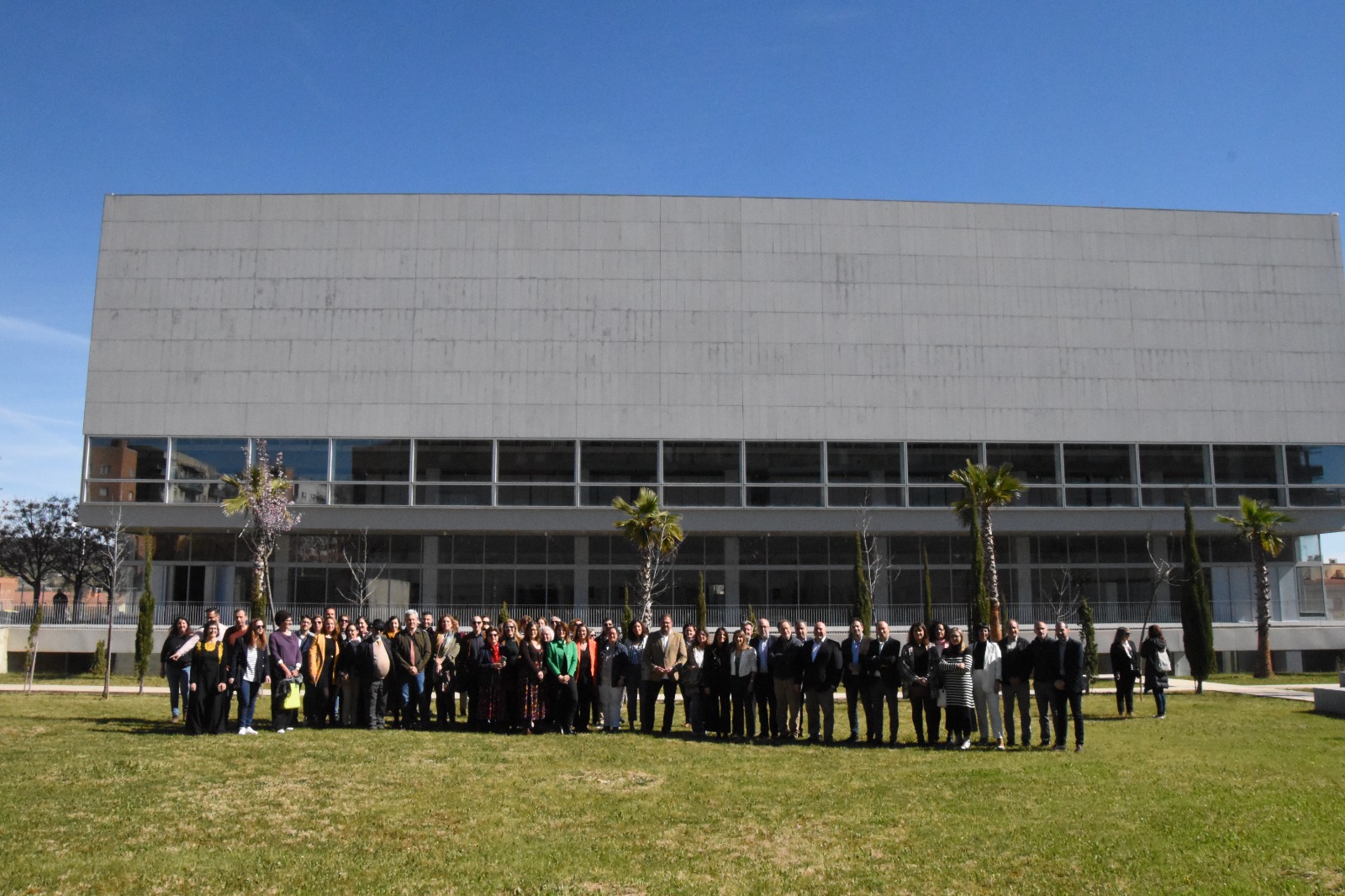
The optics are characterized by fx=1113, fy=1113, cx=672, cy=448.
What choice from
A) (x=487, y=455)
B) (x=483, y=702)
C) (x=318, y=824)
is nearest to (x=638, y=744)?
(x=483, y=702)

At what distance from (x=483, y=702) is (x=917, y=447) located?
28.8m

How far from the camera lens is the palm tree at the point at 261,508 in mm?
37531

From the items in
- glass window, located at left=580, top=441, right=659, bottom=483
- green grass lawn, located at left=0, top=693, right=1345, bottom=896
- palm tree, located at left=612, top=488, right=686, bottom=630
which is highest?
glass window, located at left=580, top=441, right=659, bottom=483

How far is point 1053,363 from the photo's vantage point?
4366 cm

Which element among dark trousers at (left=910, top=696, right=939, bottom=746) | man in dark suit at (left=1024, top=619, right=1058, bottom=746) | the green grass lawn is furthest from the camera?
dark trousers at (left=910, top=696, right=939, bottom=746)

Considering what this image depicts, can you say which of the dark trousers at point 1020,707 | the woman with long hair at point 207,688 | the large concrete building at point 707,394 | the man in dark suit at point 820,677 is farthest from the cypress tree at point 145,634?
the dark trousers at point 1020,707

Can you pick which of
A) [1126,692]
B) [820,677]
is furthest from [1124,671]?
[820,677]

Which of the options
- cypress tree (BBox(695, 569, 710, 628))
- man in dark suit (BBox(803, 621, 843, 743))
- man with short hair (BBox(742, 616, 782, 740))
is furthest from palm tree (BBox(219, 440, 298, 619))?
man in dark suit (BBox(803, 621, 843, 743))

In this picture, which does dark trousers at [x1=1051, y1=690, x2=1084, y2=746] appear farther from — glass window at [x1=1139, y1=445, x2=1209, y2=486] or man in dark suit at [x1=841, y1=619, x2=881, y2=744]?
glass window at [x1=1139, y1=445, x2=1209, y2=486]

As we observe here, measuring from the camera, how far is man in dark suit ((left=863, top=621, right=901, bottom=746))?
51.7 feet

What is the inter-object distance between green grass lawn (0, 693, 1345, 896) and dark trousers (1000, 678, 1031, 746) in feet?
2.68

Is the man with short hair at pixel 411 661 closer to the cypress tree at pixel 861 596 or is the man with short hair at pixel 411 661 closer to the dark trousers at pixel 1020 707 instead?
the dark trousers at pixel 1020 707

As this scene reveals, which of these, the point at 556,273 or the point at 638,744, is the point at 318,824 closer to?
the point at 638,744

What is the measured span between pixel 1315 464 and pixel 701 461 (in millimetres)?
24334
